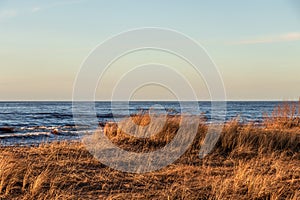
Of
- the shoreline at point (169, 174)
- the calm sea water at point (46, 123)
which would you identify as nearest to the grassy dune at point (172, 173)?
the shoreline at point (169, 174)

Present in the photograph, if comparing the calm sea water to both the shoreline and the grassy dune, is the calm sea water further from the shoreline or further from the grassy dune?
the shoreline

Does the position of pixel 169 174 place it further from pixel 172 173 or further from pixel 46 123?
pixel 46 123

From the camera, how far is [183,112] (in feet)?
35.2

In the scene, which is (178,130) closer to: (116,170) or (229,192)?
(116,170)

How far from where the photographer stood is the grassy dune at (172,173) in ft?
14.9

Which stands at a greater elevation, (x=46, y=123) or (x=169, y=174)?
(x=169, y=174)

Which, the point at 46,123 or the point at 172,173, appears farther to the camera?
the point at 46,123

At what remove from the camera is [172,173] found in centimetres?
566

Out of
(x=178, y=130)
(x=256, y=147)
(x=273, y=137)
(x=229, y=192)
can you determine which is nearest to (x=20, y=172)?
(x=229, y=192)

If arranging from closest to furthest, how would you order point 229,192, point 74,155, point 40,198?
point 40,198
point 229,192
point 74,155

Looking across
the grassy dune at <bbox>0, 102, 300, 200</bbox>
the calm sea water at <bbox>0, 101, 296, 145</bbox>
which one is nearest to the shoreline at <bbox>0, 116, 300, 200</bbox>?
the grassy dune at <bbox>0, 102, 300, 200</bbox>

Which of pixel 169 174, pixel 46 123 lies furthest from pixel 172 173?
pixel 46 123

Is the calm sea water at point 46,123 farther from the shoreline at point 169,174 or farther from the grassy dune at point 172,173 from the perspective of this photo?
the shoreline at point 169,174

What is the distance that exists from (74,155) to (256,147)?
4.38 m
